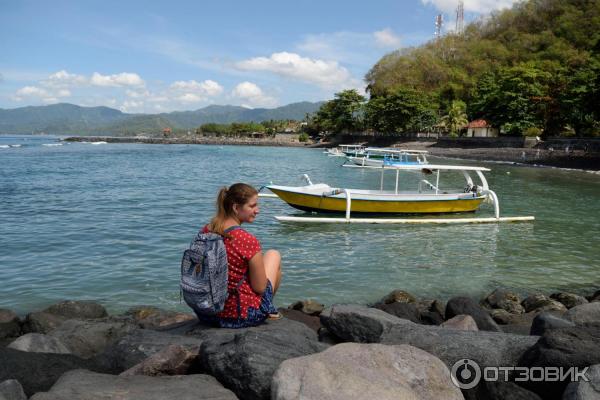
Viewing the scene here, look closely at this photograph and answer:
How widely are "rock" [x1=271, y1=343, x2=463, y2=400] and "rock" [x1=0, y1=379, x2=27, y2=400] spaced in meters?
2.30

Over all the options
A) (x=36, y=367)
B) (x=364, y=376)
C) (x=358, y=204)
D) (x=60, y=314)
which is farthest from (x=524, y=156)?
(x=36, y=367)

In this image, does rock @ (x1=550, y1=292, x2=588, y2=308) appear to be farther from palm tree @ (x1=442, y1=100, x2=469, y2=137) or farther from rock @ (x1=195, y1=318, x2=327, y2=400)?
palm tree @ (x1=442, y1=100, x2=469, y2=137)

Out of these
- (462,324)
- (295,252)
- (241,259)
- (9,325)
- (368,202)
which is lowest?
(295,252)

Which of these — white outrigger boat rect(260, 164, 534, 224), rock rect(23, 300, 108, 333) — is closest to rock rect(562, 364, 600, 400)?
rock rect(23, 300, 108, 333)

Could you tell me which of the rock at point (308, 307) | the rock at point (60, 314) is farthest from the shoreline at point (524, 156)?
the rock at point (60, 314)

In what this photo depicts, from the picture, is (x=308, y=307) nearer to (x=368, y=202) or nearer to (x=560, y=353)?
(x=560, y=353)

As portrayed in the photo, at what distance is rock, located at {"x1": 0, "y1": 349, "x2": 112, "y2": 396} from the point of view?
4918 mm

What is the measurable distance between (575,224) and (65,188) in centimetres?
2964

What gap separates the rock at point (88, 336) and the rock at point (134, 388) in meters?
2.64

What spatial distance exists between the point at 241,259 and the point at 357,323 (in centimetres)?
183

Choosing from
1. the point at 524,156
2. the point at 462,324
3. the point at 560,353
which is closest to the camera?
the point at 560,353

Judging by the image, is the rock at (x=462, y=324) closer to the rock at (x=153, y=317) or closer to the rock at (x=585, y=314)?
the rock at (x=585, y=314)

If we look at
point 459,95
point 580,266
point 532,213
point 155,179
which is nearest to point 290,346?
point 580,266

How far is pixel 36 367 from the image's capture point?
5.19 meters
